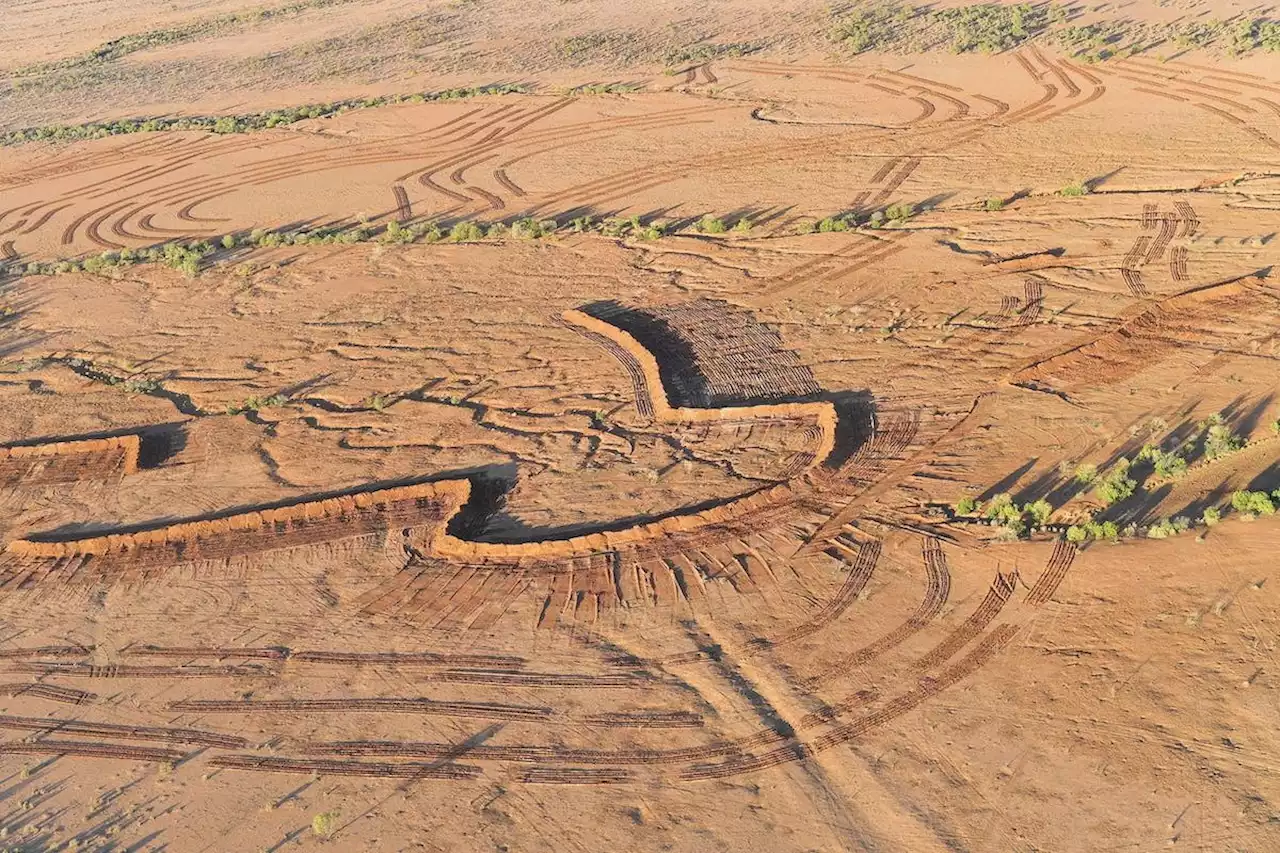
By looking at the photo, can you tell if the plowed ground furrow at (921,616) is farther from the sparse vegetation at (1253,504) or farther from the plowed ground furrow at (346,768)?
the plowed ground furrow at (346,768)

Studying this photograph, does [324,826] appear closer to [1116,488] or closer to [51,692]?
[51,692]

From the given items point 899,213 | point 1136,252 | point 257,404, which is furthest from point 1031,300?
point 257,404

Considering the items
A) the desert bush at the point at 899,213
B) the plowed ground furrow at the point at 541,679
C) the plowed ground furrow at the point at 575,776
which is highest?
the desert bush at the point at 899,213

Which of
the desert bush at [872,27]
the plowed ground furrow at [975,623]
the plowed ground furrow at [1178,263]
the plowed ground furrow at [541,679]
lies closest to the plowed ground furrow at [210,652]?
the plowed ground furrow at [541,679]

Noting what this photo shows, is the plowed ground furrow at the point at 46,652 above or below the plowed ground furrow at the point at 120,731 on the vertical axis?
above

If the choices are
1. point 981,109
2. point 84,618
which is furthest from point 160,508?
point 981,109

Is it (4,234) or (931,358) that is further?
(4,234)

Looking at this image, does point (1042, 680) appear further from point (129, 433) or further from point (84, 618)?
point (129, 433)
